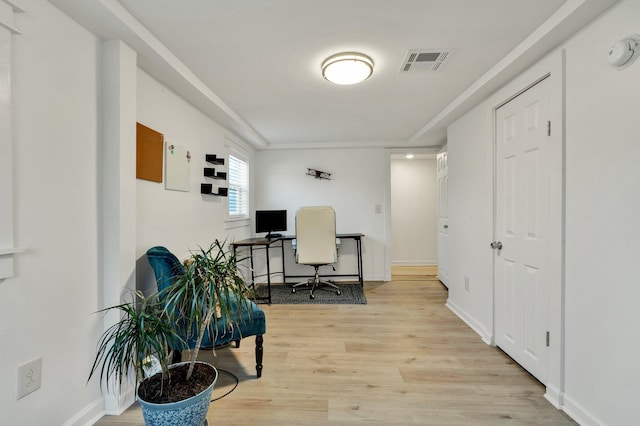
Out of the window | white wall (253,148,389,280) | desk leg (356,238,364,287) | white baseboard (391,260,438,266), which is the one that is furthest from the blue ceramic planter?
white baseboard (391,260,438,266)

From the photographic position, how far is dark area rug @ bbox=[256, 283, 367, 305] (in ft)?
12.0

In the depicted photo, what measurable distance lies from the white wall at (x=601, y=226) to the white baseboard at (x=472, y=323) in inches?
33.7

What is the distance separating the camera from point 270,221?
4.34 metres

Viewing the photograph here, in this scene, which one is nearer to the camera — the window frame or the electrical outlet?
the electrical outlet

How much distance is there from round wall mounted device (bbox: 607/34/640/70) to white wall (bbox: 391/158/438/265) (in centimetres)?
457

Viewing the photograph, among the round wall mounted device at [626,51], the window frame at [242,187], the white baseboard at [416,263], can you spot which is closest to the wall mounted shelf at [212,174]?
the window frame at [242,187]

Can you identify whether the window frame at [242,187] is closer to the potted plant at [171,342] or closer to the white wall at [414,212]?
the potted plant at [171,342]

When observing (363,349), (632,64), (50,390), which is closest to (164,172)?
(50,390)

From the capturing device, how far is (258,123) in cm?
355

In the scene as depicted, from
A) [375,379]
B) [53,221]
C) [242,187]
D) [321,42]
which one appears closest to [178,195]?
[53,221]

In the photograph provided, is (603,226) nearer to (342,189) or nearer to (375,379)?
(375,379)

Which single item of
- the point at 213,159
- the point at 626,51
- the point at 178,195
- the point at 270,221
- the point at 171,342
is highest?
the point at 626,51

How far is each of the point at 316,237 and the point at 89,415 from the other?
2754mm

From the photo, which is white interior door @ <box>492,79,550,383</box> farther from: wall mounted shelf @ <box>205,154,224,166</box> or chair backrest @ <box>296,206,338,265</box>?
wall mounted shelf @ <box>205,154,224,166</box>
